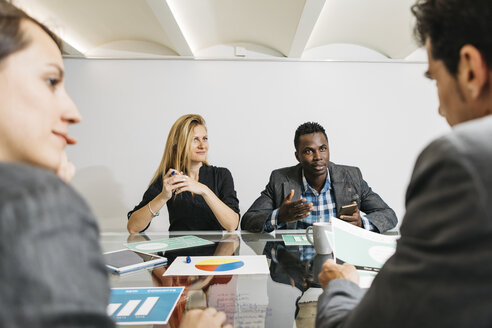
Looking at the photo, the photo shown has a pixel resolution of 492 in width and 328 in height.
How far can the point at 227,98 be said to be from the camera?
3.34 metres

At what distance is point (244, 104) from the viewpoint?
334cm

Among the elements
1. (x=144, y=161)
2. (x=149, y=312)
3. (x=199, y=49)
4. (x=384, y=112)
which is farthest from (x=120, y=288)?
(x=384, y=112)

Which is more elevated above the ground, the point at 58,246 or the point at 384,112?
the point at 384,112

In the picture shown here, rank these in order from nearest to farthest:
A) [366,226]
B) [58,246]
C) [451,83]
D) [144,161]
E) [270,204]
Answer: [58,246]
[451,83]
[366,226]
[270,204]
[144,161]

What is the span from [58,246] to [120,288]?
0.62 m

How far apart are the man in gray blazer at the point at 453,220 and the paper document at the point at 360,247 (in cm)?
53

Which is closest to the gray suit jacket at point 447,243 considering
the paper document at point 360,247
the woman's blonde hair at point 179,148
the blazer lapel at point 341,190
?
the paper document at point 360,247

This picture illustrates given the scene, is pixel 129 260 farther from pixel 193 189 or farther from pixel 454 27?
pixel 454 27

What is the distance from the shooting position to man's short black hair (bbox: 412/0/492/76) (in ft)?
1.43

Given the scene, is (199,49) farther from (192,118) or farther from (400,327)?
(400,327)

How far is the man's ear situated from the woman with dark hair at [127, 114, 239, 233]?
1.48 metres

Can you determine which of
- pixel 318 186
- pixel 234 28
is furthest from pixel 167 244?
pixel 234 28

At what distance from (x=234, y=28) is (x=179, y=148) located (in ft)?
5.02

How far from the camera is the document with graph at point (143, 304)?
0.66 meters
